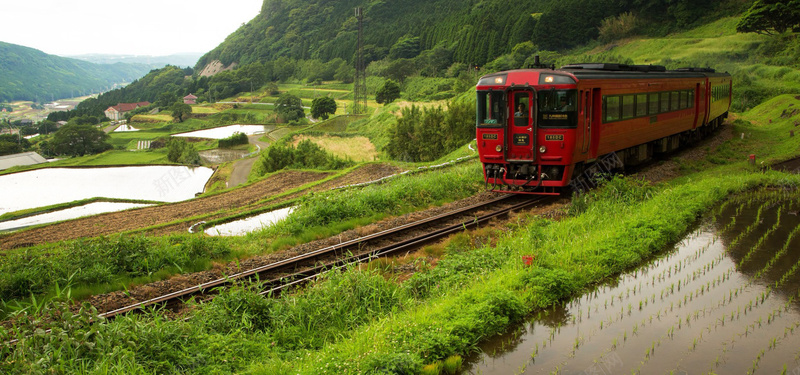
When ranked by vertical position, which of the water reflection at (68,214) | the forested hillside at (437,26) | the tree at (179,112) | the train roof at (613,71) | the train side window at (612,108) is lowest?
the water reflection at (68,214)

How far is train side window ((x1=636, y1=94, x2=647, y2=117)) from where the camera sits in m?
15.8

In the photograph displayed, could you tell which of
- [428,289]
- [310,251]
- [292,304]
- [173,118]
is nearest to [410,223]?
[310,251]

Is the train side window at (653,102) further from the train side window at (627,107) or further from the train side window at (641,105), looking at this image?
the train side window at (627,107)

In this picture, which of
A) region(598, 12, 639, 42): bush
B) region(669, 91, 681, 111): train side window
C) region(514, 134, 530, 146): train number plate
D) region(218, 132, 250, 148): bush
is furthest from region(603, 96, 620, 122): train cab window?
region(218, 132, 250, 148): bush

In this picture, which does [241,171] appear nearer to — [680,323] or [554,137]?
[554,137]

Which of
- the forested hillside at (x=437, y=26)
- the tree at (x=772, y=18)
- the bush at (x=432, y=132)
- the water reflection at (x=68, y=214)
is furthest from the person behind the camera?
the forested hillside at (x=437, y=26)

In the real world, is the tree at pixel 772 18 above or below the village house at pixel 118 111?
above

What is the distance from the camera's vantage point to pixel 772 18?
46.2 meters

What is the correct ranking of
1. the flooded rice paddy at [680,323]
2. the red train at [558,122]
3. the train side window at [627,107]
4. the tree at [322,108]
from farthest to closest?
the tree at [322,108]
the train side window at [627,107]
the red train at [558,122]
the flooded rice paddy at [680,323]

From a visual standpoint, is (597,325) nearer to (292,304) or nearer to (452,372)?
(452,372)

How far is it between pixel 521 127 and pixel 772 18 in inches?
1769

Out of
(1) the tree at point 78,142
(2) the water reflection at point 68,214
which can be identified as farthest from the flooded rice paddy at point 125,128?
(2) the water reflection at point 68,214

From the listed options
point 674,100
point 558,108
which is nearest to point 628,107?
point 558,108

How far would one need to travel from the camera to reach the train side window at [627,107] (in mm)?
15031
